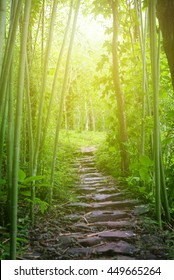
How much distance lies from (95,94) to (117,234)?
2647mm

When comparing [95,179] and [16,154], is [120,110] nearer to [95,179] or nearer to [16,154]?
[95,179]

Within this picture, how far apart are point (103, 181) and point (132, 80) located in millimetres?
1450

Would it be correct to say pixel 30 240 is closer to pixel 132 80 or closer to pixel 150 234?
pixel 150 234

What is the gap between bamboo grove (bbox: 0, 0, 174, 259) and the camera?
60.5 inches

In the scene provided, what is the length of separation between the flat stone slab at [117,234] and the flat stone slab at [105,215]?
337 millimetres

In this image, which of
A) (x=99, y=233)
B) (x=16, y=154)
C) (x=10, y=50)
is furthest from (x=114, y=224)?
(x=10, y=50)

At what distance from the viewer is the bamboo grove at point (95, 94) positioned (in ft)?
5.04

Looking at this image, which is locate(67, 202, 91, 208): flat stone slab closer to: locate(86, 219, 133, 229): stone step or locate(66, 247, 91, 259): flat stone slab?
locate(86, 219, 133, 229): stone step

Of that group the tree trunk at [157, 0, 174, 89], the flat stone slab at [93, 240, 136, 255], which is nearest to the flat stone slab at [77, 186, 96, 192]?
the flat stone slab at [93, 240, 136, 255]

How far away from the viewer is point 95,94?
4289 mm

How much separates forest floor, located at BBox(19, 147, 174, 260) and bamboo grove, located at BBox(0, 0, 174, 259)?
15 centimetres

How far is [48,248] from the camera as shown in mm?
1761

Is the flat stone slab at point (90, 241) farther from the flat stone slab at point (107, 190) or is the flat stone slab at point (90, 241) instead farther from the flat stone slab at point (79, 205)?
the flat stone slab at point (107, 190)
